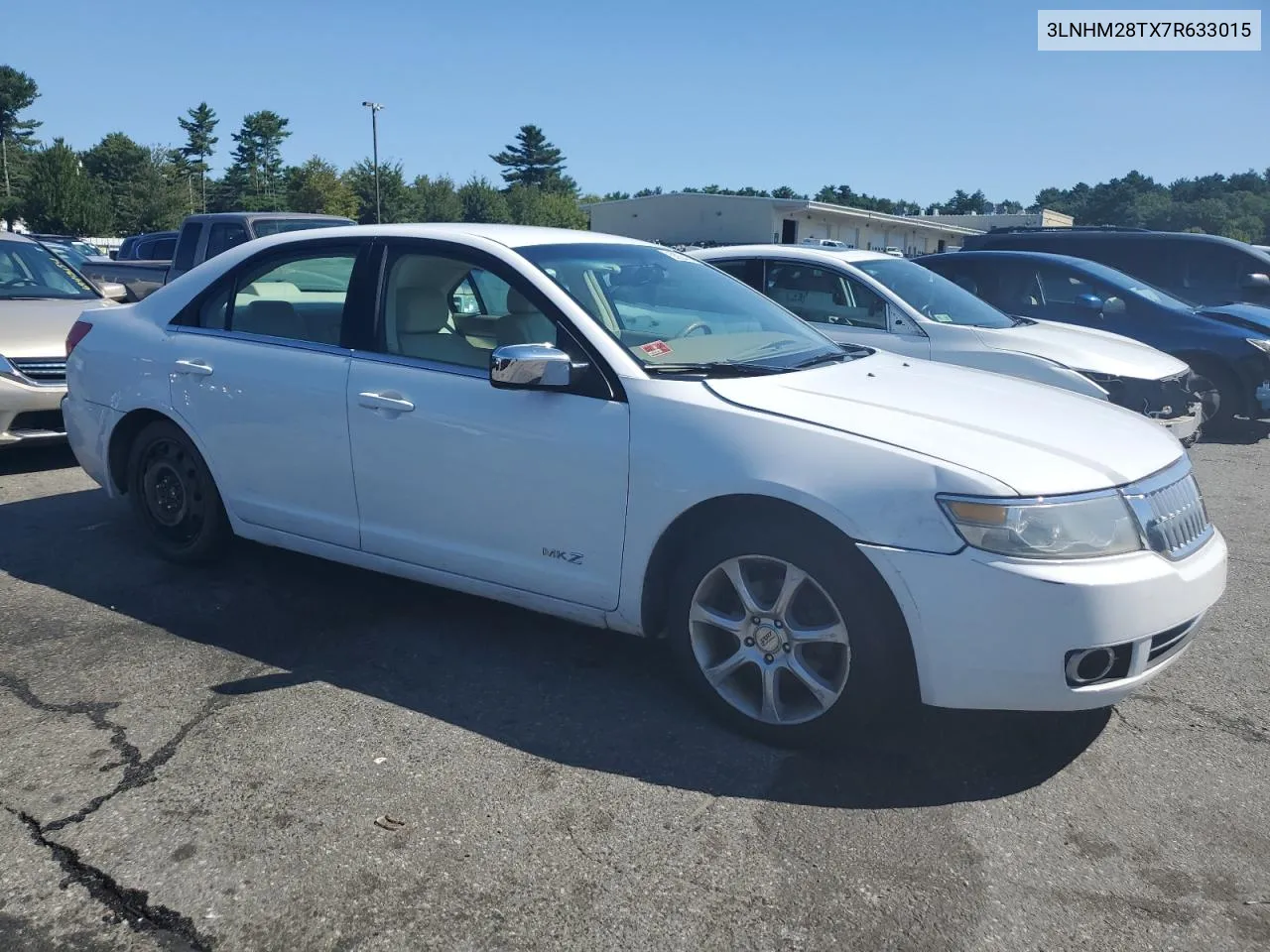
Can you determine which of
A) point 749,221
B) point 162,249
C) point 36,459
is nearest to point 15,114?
point 749,221

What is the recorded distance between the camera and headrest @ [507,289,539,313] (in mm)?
3988

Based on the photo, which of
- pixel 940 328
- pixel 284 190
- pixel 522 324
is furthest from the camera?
pixel 284 190

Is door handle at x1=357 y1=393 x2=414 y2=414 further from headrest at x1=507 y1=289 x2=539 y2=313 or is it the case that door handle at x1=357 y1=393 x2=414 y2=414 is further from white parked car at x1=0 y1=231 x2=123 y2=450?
white parked car at x1=0 y1=231 x2=123 y2=450

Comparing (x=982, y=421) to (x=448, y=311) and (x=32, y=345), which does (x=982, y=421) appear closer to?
(x=448, y=311)

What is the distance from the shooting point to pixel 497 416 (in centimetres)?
383

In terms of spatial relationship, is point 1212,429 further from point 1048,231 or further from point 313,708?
point 313,708

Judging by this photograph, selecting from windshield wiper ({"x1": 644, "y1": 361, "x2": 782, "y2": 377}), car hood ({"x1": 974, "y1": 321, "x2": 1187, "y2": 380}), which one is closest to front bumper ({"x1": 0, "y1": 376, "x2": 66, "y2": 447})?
windshield wiper ({"x1": 644, "y1": 361, "x2": 782, "y2": 377})

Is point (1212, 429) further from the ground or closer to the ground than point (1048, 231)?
closer to the ground

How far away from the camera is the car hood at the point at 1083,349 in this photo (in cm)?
750

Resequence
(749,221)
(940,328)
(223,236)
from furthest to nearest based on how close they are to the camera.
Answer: (749,221), (223,236), (940,328)

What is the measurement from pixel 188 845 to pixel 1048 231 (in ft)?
40.3

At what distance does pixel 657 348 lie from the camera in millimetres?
3822

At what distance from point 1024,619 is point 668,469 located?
3.85ft

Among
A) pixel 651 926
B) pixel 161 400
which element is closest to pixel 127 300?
pixel 161 400
